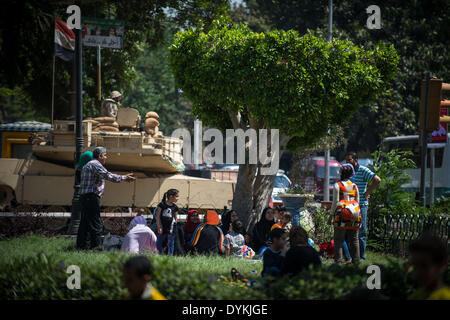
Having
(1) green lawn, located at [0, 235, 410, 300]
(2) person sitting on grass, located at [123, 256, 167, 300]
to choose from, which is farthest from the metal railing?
(2) person sitting on grass, located at [123, 256, 167, 300]

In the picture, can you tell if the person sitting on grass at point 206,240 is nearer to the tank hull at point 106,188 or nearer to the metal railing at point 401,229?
the metal railing at point 401,229

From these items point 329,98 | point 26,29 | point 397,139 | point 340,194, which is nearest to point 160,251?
point 340,194

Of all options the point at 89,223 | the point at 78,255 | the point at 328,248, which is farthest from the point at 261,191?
the point at 78,255

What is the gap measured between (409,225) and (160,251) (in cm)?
514

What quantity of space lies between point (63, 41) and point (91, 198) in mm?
5528

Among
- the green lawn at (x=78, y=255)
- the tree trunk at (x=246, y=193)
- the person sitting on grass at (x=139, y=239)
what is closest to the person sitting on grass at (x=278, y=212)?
the tree trunk at (x=246, y=193)

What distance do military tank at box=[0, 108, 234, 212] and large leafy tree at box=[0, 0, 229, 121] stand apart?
124 inches

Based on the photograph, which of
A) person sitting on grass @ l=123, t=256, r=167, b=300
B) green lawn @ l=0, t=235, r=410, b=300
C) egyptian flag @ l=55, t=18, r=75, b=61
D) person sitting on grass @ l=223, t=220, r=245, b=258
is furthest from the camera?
egyptian flag @ l=55, t=18, r=75, b=61

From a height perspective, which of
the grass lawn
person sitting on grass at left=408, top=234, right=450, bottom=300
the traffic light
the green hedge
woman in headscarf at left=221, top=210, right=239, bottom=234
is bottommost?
the grass lawn

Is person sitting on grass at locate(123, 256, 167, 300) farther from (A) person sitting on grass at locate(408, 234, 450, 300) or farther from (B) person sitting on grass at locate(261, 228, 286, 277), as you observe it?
(B) person sitting on grass at locate(261, 228, 286, 277)

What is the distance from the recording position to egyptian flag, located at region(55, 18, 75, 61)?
13844mm

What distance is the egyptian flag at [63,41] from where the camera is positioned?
13844 mm

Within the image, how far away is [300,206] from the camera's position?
43.4 ft

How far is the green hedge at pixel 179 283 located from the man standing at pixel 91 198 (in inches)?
156
